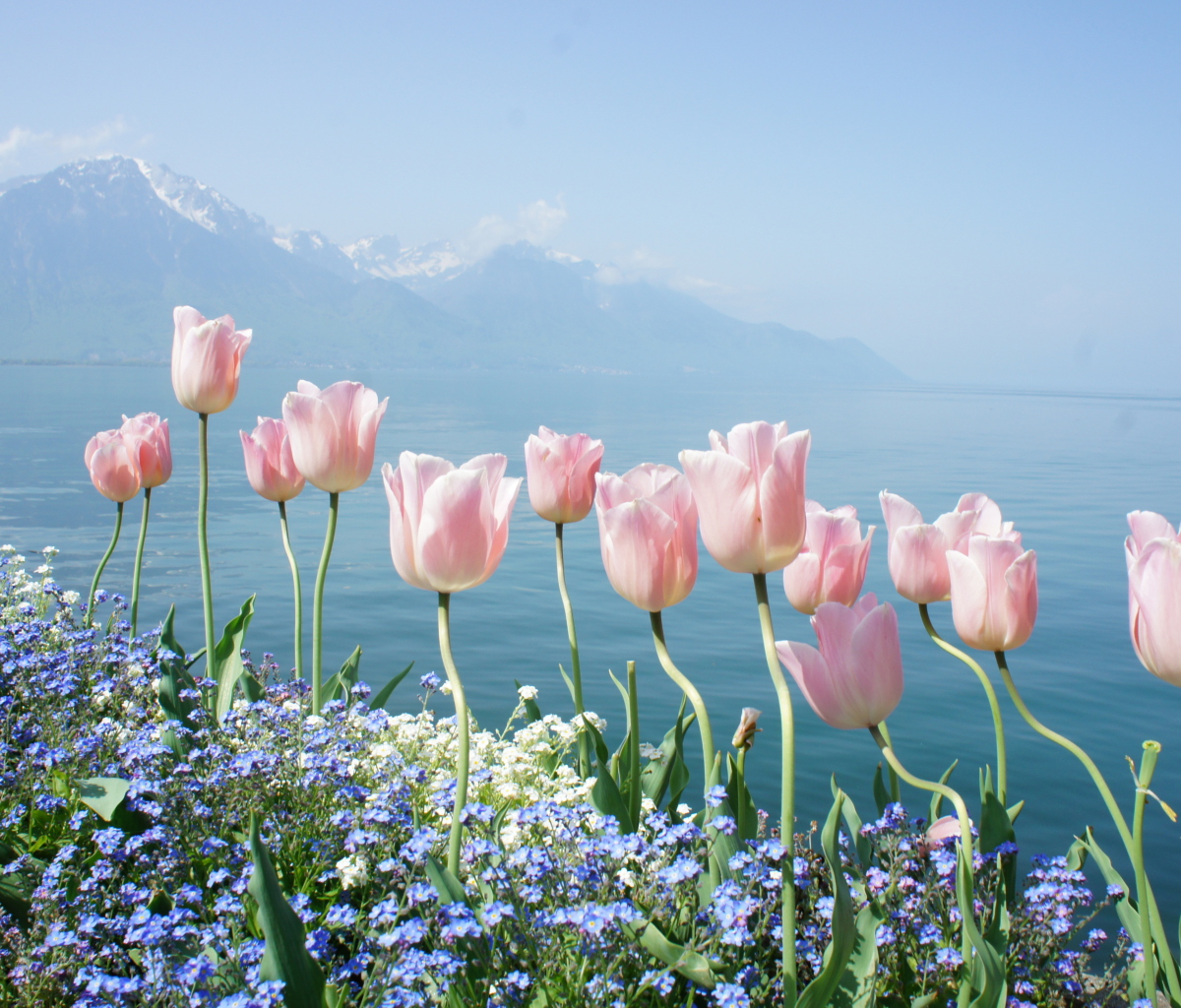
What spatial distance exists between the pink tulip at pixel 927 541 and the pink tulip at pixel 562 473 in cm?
86

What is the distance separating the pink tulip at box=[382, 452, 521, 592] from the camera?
1760 mm

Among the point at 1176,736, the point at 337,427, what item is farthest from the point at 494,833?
the point at 1176,736

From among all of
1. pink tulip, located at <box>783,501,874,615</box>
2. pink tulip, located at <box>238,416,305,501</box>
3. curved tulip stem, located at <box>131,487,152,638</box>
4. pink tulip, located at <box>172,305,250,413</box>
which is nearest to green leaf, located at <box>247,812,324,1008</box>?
pink tulip, located at <box>783,501,874,615</box>

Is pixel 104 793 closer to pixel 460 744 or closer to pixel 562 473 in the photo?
pixel 460 744

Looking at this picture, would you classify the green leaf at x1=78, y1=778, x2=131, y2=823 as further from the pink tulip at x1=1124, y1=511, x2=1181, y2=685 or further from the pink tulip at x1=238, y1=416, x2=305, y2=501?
the pink tulip at x1=1124, y1=511, x2=1181, y2=685

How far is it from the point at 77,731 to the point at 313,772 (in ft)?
3.90

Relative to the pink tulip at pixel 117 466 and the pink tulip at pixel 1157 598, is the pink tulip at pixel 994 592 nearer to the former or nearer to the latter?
the pink tulip at pixel 1157 598

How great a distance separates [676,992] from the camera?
6.32 feet

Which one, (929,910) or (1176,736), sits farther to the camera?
(1176,736)

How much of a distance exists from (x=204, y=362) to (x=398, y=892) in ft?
6.24

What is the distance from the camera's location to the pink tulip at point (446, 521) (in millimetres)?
1760

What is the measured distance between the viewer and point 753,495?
62.2 inches

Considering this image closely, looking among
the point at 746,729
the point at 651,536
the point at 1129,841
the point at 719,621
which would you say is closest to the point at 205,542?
the point at 746,729

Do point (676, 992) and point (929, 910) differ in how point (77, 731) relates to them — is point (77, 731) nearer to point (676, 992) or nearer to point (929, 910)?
point (676, 992)
